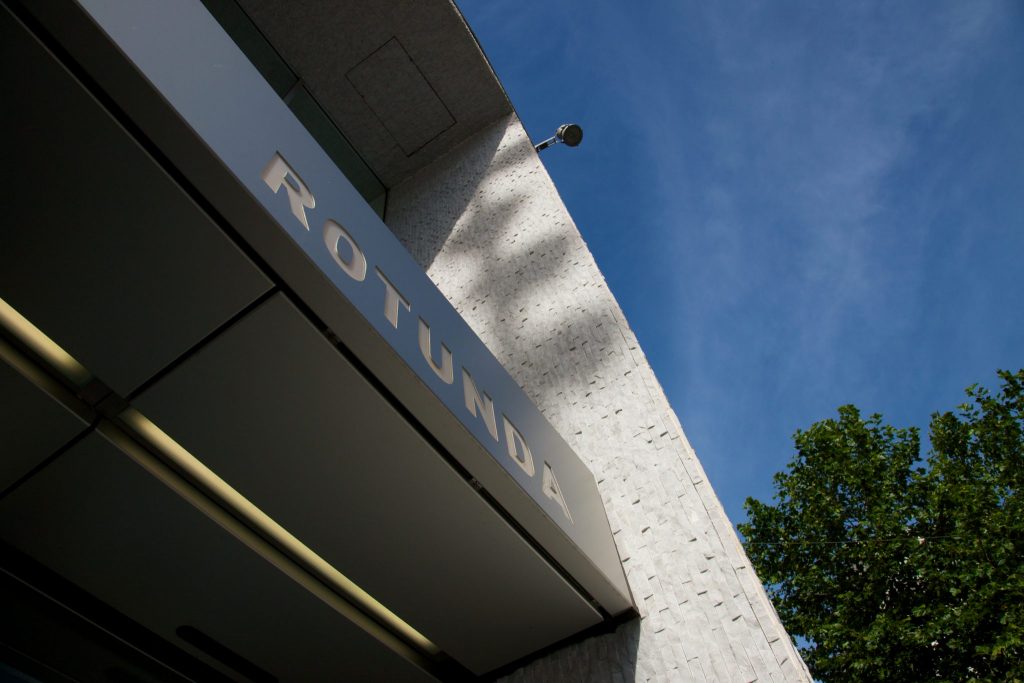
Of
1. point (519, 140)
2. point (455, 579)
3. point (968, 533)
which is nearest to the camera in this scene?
point (455, 579)

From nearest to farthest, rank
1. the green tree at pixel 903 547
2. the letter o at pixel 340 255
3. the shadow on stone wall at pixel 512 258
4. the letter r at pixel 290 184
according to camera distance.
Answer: the letter r at pixel 290 184
the letter o at pixel 340 255
the shadow on stone wall at pixel 512 258
the green tree at pixel 903 547

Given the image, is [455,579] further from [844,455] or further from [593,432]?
[844,455]

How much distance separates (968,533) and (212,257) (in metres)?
9.71

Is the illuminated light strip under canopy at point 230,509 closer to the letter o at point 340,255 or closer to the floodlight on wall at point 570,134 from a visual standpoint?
the letter o at point 340,255

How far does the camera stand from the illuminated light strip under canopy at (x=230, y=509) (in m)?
1.33

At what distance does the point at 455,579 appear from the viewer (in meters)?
1.70

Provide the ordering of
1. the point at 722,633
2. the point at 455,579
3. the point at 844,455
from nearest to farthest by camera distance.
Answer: the point at 455,579
the point at 722,633
the point at 844,455

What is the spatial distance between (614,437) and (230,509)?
145 cm

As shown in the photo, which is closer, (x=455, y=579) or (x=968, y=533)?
(x=455, y=579)

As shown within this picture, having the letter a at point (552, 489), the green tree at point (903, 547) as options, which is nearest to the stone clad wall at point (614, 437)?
the letter a at point (552, 489)

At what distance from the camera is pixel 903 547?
8.92 meters

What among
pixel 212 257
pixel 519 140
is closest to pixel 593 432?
pixel 212 257

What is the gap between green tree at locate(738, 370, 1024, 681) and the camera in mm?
7725

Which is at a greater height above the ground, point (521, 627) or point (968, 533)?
point (968, 533)
